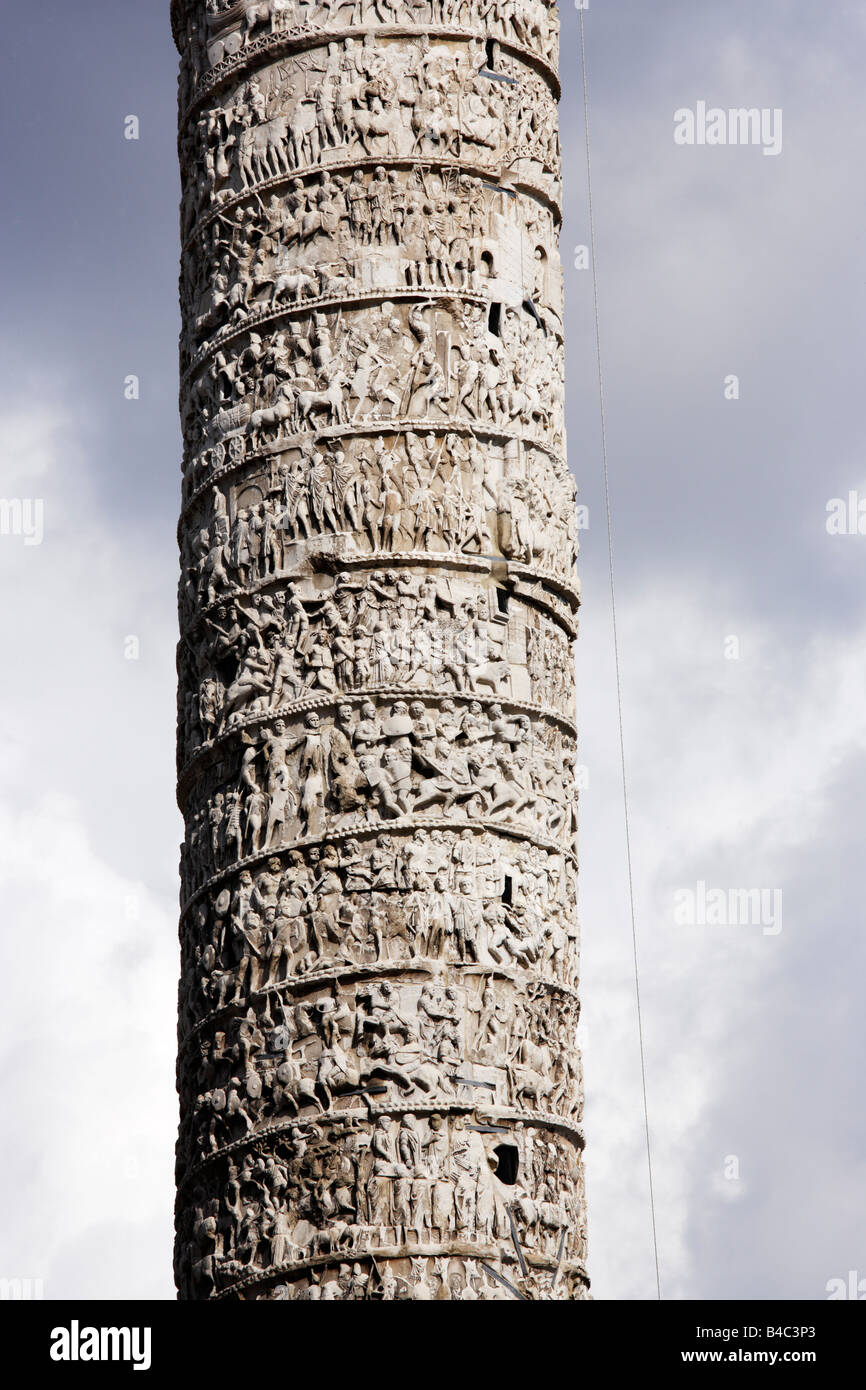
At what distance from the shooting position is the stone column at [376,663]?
9.91 m

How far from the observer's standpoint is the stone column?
9.91m

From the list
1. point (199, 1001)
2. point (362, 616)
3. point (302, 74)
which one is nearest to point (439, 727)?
point (362, 616)

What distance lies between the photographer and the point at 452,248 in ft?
36.3

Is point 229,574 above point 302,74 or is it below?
below

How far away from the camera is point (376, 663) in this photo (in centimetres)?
1042

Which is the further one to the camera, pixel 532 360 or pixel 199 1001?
pixel 532 360

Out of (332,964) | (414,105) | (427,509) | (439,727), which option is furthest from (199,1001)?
(414,105)

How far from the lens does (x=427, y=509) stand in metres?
10.7

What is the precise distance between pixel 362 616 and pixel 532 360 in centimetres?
143

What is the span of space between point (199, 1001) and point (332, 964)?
27.1 inches

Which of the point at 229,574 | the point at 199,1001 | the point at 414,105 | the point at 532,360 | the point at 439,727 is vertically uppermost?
the point at 414,105
